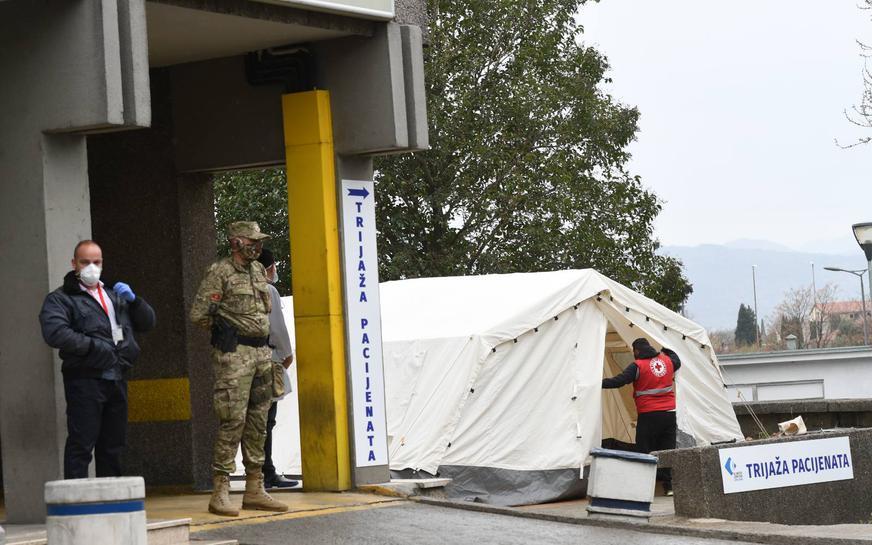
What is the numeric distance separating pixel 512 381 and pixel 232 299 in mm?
6724

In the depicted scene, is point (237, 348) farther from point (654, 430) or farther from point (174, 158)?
point (654, 430)

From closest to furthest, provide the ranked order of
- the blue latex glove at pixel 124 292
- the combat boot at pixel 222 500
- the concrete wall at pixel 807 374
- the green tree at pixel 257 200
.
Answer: the blue latex glove at pixel 124 292 → the combat boot at pixel 222 500 → the green tree at pixel 257 200 → the concrete wall at pixel 807 374

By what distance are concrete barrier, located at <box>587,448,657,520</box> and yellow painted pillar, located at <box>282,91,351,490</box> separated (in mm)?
1928

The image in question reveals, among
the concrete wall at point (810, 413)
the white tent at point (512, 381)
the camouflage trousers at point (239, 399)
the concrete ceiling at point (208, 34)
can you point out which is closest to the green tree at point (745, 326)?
the concrete wall at point (810, 413)

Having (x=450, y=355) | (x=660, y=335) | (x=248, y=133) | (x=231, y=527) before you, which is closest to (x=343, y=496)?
(x=231, y=527)

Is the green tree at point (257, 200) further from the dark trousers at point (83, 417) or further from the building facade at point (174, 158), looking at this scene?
the dark trousers at point (83, 417)

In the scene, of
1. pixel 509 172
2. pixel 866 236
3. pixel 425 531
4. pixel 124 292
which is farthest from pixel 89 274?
pixel 509 172

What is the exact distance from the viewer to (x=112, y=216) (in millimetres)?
12836

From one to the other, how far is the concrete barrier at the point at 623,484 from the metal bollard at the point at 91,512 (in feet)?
16.1

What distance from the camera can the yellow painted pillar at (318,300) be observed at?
11477 millimetres

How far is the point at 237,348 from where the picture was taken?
32.6 feet

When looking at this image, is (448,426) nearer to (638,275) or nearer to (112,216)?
(112,216)

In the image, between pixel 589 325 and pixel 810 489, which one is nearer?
pixel 810 489

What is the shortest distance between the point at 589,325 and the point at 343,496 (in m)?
6.21
